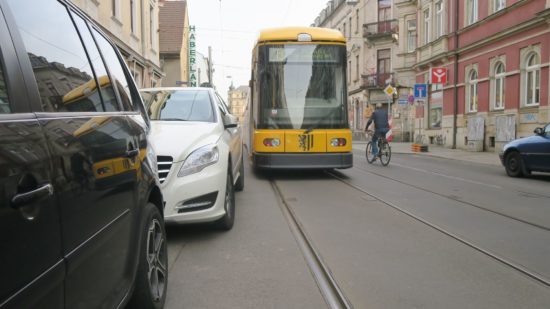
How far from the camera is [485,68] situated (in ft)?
72.7

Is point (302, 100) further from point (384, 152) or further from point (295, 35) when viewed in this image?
point (384, 152)

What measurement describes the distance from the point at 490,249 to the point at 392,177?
6.26 meters

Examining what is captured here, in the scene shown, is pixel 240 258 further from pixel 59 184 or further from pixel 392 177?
pixel 392 177

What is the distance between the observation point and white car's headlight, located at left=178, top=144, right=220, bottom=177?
4.84 metres

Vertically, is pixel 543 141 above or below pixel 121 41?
below

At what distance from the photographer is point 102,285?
6.99 ft

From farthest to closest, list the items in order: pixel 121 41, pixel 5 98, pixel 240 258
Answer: pixel 121 41, pixel 240 258, pixel 5 98

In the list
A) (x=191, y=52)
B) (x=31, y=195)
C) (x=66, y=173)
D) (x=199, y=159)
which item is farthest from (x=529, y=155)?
(x=191, y=52)

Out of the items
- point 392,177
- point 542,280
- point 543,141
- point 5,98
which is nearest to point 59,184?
point 5,98

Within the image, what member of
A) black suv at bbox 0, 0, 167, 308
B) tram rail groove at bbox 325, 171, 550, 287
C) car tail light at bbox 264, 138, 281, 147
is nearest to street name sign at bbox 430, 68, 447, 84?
car tail light at bbox 264, 138, 281, 147

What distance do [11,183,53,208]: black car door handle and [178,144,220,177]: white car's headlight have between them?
3.19 meters

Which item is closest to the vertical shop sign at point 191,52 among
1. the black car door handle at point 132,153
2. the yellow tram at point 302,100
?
the yellow tram at point 302,100

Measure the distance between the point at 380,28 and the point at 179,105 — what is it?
124 ft

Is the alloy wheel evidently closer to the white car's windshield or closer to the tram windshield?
the white car's windshield
